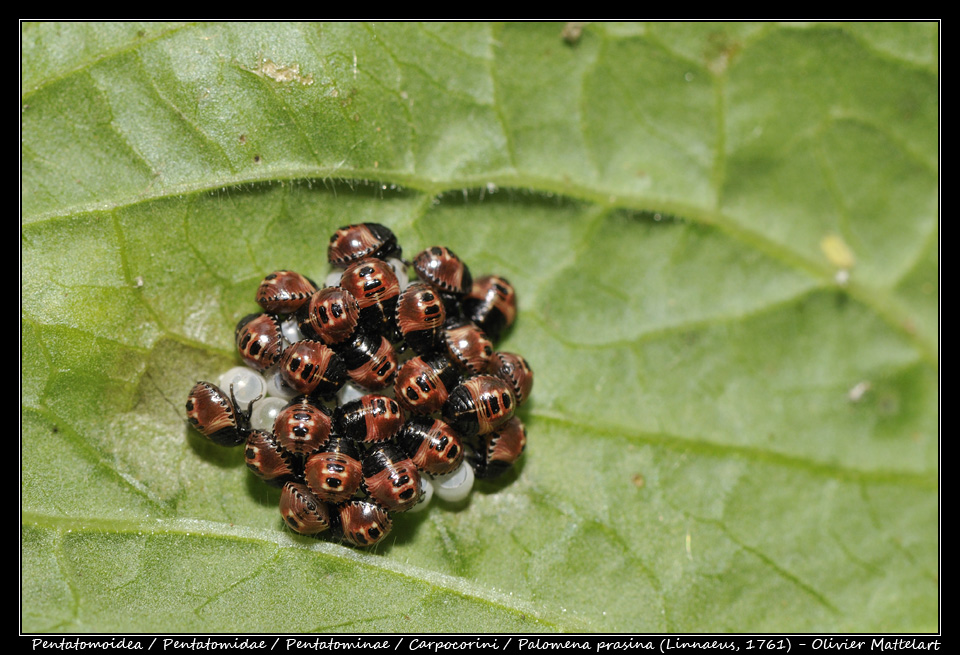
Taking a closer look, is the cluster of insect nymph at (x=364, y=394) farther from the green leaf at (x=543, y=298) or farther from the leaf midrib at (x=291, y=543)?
the green leaf at (x=543, y=298)

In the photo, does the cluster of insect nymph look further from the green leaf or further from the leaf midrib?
the green leaf

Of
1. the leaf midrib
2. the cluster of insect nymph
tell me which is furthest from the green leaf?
the cluster of insect nymph

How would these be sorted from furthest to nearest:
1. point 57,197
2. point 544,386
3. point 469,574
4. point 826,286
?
point 826,286 < point 544,386 < point 469,574 < point 57,197

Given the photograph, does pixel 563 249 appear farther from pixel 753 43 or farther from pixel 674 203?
pixel 753 43

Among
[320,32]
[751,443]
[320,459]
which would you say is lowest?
[751,443]

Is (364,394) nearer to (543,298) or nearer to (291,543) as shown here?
(291,543)

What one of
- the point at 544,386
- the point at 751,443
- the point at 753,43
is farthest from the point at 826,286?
the point at 544,386

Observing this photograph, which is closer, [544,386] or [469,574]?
[469,574]
